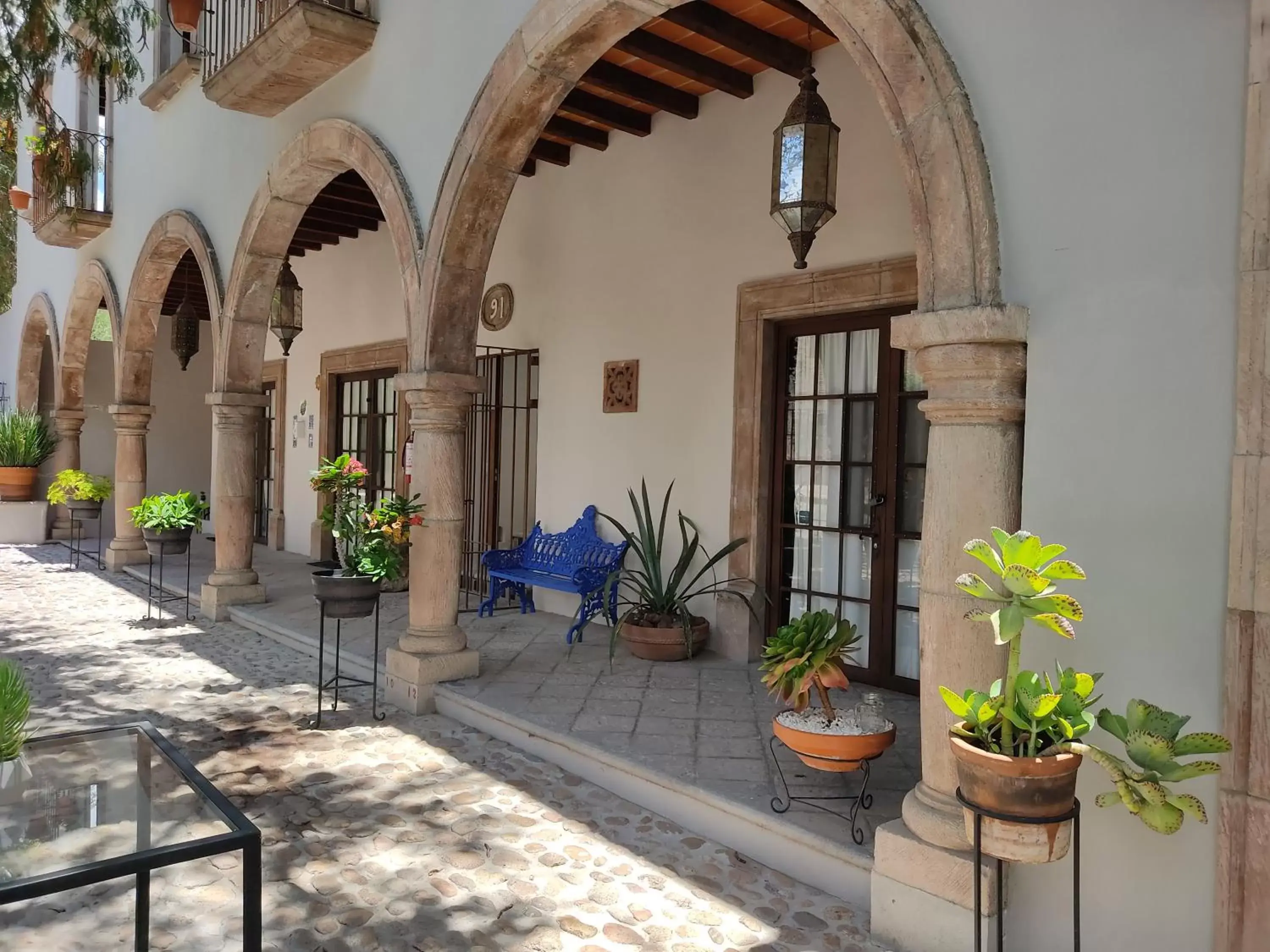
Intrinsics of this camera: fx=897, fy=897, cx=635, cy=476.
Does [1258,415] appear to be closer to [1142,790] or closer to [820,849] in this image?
Answer: [1142,790]

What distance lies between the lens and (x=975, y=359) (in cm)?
223

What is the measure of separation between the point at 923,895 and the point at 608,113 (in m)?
4.54

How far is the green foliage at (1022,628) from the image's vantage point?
185 centimetres

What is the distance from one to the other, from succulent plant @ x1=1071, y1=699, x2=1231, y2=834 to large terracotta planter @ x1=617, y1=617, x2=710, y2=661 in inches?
123

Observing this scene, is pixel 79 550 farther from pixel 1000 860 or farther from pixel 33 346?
pixel 1000 860

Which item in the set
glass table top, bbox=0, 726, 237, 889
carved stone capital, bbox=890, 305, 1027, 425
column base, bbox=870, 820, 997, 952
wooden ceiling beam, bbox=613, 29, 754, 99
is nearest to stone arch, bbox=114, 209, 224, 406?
wooden ceiling beam, bbox=613, 29, 754, 99

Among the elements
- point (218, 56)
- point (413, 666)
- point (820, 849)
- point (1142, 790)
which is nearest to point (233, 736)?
point (413, 666)

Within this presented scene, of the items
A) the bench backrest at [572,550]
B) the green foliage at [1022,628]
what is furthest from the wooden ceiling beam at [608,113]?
the green foliage at [1022,628]

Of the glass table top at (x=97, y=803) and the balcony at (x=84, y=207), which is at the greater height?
the balcony at (x=84, y=207)

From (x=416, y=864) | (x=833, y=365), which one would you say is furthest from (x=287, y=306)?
(x=416, y=864)

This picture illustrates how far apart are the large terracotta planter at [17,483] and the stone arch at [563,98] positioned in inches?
362

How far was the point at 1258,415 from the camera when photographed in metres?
1.82

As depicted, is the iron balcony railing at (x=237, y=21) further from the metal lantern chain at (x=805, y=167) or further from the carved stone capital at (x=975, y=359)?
the carved stone capital at (x=975, y=359)

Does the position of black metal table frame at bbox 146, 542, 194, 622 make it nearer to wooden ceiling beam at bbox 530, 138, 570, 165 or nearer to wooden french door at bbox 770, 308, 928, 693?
wooden ceiling beam at bbox 530, 138, 570, 165
